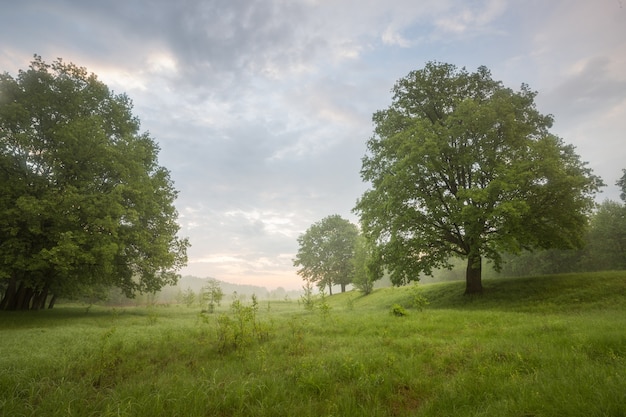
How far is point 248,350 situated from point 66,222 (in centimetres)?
1615

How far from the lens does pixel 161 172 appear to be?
2658cm

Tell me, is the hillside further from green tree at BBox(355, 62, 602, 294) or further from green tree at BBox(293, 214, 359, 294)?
green tree at BBox(293, 214, 359, 294)

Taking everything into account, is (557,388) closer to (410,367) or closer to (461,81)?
(410,367)

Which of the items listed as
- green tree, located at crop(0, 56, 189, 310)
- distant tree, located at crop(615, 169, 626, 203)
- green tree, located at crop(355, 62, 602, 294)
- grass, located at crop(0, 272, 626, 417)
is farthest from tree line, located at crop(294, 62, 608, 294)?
distant tree, located at crop(615, 169, 626, 203)

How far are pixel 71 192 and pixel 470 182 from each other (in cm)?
2596

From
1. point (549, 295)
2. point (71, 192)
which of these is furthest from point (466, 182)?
point (71, 192)

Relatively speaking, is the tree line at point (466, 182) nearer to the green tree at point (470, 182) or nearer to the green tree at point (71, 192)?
the green tree at point (470, 182)

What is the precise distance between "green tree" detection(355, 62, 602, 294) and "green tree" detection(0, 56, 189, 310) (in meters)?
17.4

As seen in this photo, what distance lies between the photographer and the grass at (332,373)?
5237mm

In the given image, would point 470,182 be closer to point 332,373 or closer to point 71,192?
point 332,373

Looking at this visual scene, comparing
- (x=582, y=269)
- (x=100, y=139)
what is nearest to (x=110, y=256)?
(x=100, y=139)

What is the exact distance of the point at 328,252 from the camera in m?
60.1

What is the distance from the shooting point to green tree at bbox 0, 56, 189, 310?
56.6ft

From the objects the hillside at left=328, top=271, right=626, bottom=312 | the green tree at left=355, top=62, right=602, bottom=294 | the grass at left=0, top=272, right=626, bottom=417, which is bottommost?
the grass at left=0, top=272, right=626, bottom=417
